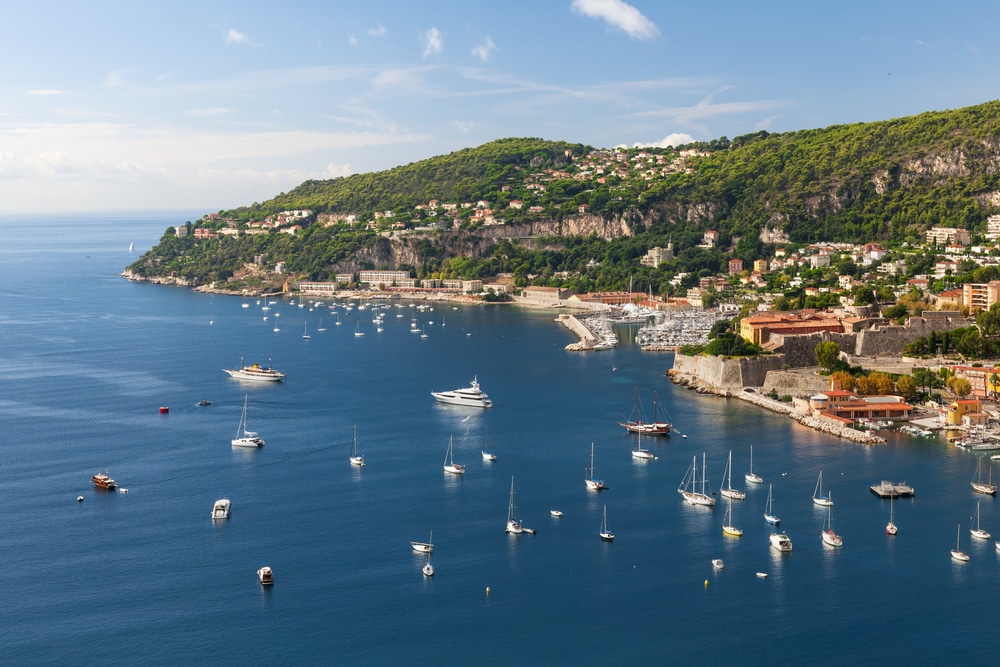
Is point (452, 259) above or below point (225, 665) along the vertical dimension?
above

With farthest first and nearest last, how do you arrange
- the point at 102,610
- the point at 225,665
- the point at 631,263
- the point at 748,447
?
the point at 631,263
the point at 748,447
the point at 102,610
the point at 225,665

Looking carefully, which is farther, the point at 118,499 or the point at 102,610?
the point at 118,499

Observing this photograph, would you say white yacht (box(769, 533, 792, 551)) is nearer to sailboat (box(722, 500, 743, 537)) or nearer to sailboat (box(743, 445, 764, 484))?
sailboat (box(722, 500, 743, 537))

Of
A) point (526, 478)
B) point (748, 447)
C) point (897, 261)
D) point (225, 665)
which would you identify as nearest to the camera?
point (225, 665)

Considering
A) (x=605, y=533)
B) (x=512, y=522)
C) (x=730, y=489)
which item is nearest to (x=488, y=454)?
(x=512, y=522)

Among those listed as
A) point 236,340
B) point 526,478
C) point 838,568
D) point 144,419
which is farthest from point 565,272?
point 838,568

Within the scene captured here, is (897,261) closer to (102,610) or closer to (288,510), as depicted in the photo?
(288,510)

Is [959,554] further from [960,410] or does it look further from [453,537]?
[960,410]
